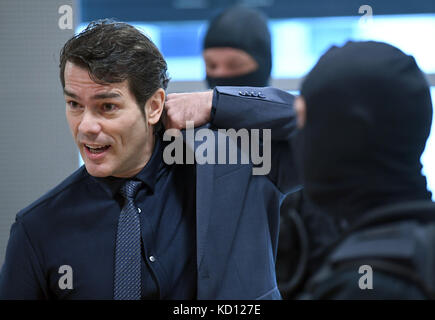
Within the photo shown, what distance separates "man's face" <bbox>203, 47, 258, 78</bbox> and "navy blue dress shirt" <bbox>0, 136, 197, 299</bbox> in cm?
111

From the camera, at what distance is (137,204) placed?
1505 millimetres

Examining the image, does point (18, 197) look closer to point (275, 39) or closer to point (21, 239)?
point (21, 239)

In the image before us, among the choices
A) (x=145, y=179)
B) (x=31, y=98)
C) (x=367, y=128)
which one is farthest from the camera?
(x=31, y=98)

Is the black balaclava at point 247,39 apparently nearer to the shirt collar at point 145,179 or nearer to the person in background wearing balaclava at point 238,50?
the person in background wearing balaclava at point 238,50

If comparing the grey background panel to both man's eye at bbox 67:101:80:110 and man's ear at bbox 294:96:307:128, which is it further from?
man's ear at bbox 294:96:307:128

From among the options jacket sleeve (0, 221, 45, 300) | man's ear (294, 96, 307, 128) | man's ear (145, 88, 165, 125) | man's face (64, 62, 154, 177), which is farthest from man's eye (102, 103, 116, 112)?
man's ear (294, 96, 307, 128)

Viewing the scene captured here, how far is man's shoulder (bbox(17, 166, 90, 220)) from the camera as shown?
149 centimetres

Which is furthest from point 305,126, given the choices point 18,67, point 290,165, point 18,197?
point 18,67

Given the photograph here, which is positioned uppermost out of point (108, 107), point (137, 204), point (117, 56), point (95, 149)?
point (117, 56)

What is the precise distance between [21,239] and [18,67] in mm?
1290

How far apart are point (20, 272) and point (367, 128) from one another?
0.92 meters

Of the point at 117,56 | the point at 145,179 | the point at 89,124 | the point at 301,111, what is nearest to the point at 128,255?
the point at 145,179

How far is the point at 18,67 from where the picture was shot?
2543 millimetres

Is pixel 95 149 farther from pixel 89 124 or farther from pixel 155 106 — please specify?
pixel 155 106
